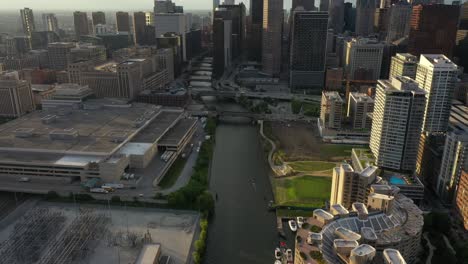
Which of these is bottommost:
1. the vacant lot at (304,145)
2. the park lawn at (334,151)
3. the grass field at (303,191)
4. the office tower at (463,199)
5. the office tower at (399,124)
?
the grass field at (303,191)

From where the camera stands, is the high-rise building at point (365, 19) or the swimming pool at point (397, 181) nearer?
the swimming pool at point (397, 181)

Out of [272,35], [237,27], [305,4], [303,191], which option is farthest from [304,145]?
[305,4]

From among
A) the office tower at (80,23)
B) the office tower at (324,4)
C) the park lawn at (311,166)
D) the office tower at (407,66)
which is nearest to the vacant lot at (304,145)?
the park lawn at (311,166)

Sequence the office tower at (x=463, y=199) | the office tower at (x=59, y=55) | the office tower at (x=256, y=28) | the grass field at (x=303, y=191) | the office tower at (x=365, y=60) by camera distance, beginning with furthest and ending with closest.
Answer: the office tower at (x=256, y=28) < the office tower at (x=59, y=55) < the office tower at (x=365, y=60) < the grass field at (x=303, y=191) < the office tower at (x=463, y=199)

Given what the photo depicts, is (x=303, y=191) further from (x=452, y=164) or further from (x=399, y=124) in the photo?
(x=452, y=164)

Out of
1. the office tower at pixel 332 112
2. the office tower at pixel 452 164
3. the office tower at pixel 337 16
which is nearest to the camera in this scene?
the office tower at pixel 452 164

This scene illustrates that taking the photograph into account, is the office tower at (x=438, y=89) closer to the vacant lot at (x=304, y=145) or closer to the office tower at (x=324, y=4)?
the vacant lot at (x=304, y=145)

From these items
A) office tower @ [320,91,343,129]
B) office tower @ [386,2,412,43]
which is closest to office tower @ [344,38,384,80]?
office tower @ [386,2,412,43]

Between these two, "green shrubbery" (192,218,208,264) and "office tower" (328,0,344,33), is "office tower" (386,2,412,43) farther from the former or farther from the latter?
"green shrubbery" (192,218,208,264)
